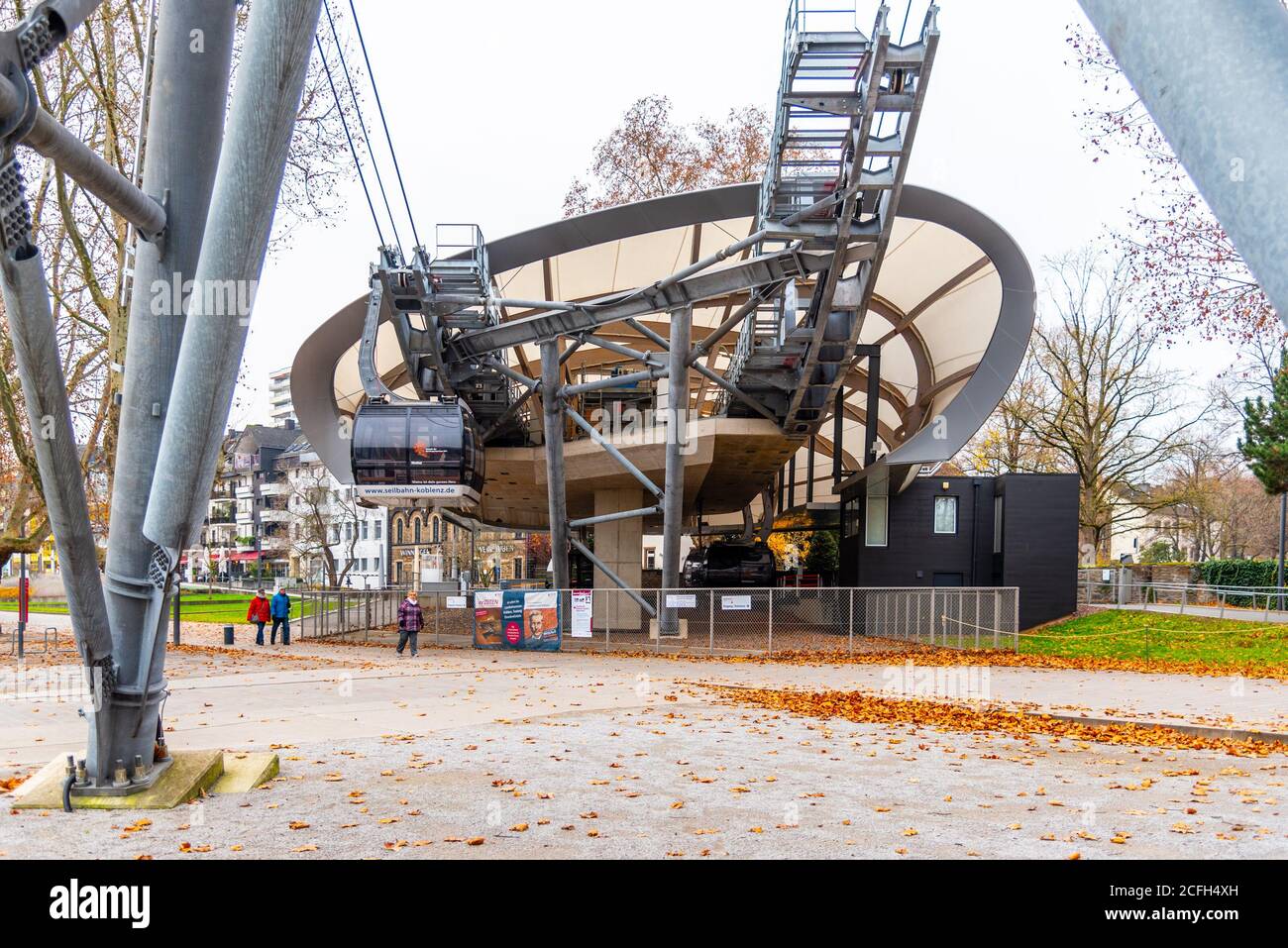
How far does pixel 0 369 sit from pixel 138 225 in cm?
1787

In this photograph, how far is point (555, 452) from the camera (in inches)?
1161

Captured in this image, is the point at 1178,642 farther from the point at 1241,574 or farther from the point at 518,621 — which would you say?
the point at 1241,574

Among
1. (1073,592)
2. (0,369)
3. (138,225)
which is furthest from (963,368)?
(138,225)

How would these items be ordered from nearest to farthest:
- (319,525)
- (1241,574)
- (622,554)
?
(622,554), (1241,574), (319,525)

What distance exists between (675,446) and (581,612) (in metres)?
5.62

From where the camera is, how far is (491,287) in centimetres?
2770

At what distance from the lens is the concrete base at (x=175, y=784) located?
736cm

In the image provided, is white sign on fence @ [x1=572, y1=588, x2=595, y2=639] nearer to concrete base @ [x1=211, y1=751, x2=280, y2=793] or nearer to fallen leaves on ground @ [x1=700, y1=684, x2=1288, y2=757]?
fallen leaves on ground @ [x1=700, y1=684, x2=1288, y2=757]

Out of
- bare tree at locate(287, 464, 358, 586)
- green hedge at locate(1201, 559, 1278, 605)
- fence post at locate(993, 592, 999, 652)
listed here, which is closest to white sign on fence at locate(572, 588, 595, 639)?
fence post at locate(993, 592, 999, 652)

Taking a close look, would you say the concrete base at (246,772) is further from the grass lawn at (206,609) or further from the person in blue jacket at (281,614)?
the grass lawn at (206,609)

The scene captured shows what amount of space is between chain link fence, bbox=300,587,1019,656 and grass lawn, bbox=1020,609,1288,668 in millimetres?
1736

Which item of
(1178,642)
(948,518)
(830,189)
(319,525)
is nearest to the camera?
(830,189)

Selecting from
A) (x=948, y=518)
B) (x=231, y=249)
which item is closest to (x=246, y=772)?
(x=231, y=249)
